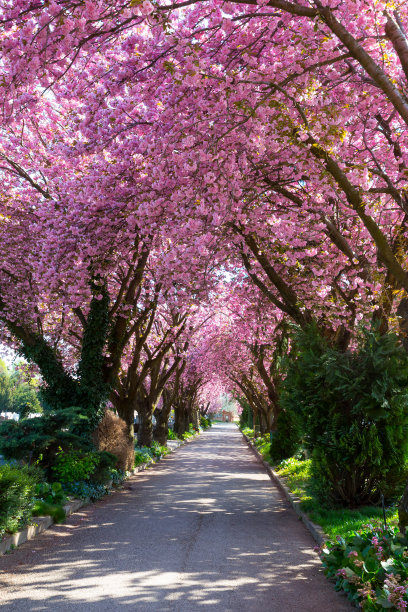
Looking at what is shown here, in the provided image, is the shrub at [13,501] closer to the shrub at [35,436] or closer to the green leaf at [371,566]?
the shrub at [35,436]

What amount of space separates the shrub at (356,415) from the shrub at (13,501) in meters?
4.49

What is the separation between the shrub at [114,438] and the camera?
13062 millimetres

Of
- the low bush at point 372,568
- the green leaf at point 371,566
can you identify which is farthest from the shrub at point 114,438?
the green leaf at point 371,566

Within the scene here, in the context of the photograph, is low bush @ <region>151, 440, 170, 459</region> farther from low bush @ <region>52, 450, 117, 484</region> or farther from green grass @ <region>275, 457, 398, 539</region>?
green grass @ <region>275, 457, 398, 539</region>

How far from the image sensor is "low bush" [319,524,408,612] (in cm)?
402

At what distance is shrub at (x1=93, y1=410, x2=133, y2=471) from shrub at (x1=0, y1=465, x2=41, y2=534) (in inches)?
226

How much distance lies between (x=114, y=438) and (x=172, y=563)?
7.96 metres

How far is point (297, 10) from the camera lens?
513cm

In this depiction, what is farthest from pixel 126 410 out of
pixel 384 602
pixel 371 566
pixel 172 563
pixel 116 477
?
pixel 384 602

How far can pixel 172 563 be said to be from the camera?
599 cm

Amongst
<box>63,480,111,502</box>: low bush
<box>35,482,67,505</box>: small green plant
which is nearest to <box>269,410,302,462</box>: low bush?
<box>63,480,111,502</box>: low bush

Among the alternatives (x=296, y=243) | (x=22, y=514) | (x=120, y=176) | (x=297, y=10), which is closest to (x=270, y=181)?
(x=296, y=243)

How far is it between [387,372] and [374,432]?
3.11ft

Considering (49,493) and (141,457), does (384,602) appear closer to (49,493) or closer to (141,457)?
(49,493)
